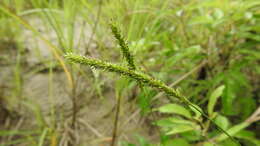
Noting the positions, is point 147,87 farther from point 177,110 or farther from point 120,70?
point 120,70

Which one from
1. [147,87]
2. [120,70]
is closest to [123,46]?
[120,70]

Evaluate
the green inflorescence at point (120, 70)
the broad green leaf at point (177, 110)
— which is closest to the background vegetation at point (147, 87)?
the broad green leaf at point (177, 110)

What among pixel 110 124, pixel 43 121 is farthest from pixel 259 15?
pixel 43 121

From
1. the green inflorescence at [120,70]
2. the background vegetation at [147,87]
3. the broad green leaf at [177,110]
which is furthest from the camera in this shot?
the background vegetation at [147,87]

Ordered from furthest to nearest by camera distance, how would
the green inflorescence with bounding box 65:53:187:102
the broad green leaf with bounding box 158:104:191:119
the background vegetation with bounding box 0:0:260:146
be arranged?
the background vegetation with bounding box 0:0:260:146
the broad green leaf with bounding box 158:104:191:119
the green inflorescence with bounding box 65:53:187:102

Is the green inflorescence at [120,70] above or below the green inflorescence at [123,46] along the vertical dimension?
below

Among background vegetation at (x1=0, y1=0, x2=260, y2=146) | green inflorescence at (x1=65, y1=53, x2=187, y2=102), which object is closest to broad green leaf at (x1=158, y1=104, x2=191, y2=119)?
background vegetation at (x1=0, y1=0, x2=260, y2=146)

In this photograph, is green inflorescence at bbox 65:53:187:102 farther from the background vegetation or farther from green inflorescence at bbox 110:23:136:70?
the background vegetation

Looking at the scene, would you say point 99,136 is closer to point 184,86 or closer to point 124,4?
point 184,86

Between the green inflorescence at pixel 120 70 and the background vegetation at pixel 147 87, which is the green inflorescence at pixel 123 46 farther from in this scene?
the background vegetation at pixel 147 87
